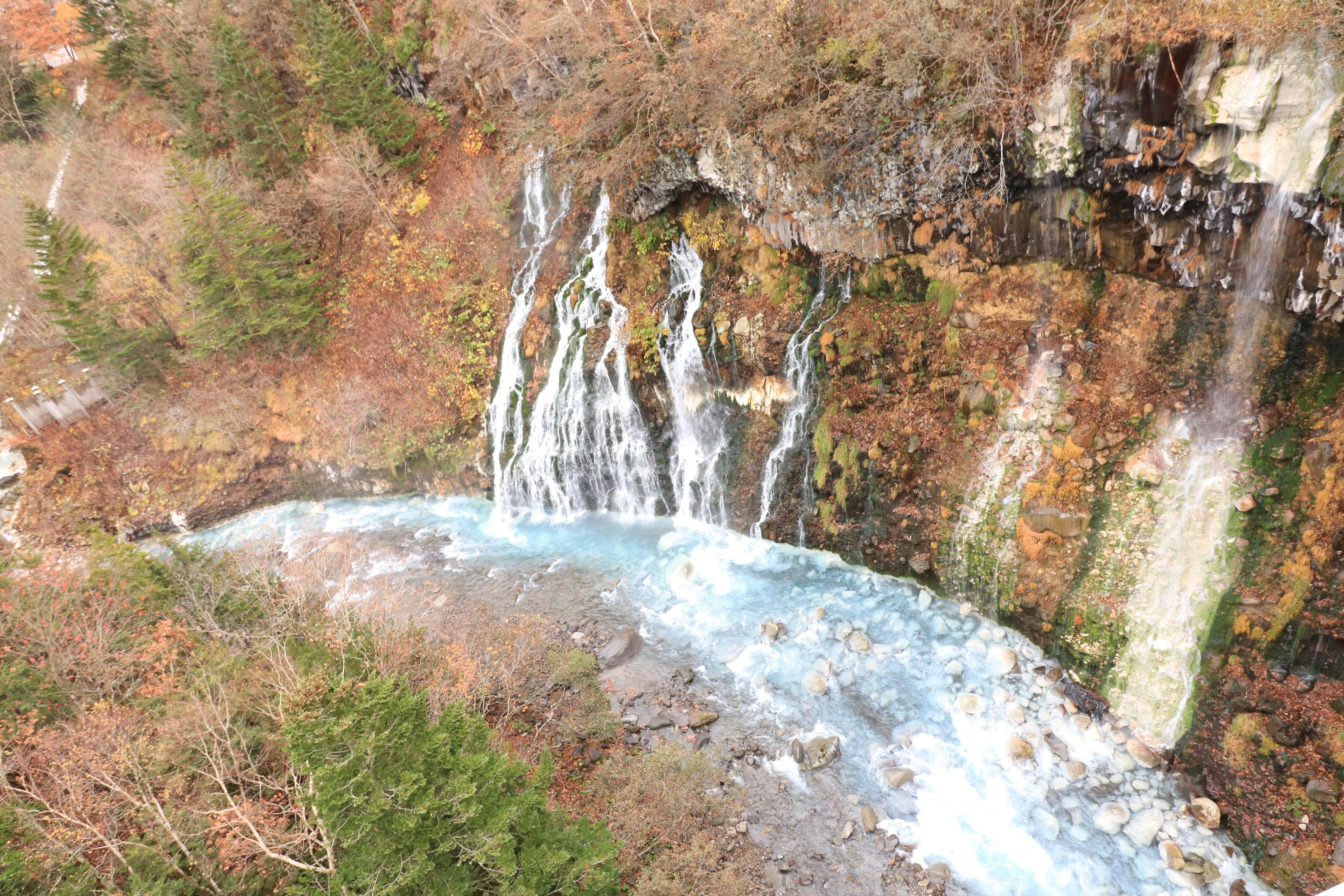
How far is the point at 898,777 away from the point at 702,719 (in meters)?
3.74

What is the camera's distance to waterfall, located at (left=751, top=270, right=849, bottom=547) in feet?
49.9

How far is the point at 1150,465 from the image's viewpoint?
11.1 metres

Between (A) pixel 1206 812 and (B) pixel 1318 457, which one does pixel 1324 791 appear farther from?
(B) pixel 1318 457

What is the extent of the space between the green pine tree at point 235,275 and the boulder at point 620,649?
16.3 m

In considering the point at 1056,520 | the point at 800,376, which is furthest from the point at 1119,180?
the point at 800,376

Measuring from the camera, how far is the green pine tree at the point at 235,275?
19.3m

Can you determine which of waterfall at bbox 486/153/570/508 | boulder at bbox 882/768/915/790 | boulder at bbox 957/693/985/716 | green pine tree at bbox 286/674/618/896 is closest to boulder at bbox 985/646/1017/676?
boulder at bbox 957/693/985/716

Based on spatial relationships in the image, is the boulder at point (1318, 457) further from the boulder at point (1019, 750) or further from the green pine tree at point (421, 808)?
the green pine tree at point (421, 808)

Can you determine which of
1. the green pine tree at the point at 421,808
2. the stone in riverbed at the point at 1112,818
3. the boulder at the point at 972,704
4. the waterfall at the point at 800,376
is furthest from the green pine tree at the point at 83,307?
the stone in riverbed at the point at 1112,818

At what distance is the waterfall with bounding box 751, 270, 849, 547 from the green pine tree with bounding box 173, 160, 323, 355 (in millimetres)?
17308

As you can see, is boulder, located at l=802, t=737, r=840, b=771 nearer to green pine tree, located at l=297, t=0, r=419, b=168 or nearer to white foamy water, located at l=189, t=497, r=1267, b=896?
white foamy water, located at l=189, t=497, r=1267, b=896

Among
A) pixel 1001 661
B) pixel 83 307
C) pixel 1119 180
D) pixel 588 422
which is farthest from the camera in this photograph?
pixel 83 307

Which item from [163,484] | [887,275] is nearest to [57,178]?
[163,484]

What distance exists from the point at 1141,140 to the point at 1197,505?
622 cm
